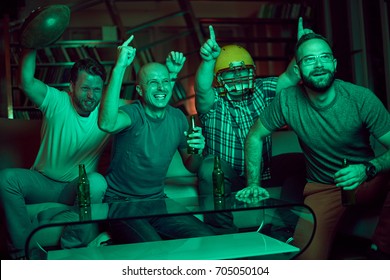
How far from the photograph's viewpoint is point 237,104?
255 cm

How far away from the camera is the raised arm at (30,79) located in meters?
2.31

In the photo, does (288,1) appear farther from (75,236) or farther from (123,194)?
(75,236)

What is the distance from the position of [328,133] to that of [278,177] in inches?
24.5

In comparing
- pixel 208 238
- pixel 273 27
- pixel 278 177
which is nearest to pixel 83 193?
pixel 208 238

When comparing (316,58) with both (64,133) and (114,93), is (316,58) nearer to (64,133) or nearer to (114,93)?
(114,93)

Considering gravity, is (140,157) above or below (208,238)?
above

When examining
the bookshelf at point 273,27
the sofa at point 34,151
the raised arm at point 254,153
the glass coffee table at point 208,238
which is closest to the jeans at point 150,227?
the glass coffee table at point 208,238

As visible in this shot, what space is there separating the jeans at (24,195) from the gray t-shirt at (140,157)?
95mm

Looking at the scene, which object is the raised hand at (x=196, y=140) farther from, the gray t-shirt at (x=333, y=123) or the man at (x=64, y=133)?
the man at (x=64, y=133)

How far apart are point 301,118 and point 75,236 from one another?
3.45ft

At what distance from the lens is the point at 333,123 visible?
6.92ft
